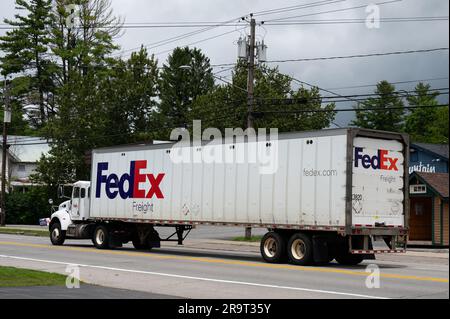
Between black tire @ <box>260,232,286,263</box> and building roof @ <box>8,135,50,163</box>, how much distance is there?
5234cm

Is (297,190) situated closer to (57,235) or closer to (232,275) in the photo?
(232,275)

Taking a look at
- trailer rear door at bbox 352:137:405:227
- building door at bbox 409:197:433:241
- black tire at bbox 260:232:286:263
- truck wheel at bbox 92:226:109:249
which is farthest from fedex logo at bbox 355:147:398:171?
building door at bbox 409:197:433:241

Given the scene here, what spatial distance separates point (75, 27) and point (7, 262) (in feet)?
175

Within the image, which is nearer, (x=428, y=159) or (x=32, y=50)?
(x=428, y=159)

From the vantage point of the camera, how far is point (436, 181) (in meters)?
31.6

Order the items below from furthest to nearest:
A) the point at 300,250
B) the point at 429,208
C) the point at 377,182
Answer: the point at 429,208 < the point at 300,250 < the point at 377,182

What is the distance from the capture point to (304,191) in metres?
20.1

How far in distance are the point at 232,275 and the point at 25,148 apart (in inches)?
2335

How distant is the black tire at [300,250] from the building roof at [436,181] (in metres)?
11.9

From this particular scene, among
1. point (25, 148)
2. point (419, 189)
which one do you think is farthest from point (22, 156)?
point (419, 189)

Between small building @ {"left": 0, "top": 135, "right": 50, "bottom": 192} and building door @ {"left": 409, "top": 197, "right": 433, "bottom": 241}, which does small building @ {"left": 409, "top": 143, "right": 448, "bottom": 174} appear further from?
small building @ {"left": 0, "top": 135, "right": 50, "bottom": 192}

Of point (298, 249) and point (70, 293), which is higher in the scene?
point (298, 249)

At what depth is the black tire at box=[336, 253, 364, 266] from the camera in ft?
69.8
